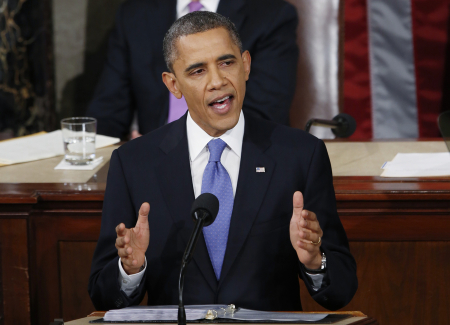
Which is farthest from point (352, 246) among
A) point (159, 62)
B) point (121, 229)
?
point (159, 62)

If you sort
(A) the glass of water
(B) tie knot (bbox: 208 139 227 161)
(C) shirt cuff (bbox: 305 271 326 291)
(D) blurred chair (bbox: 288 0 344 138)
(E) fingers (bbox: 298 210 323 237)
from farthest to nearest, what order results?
(D) blurred chair (bbox: 288 0 344 138) < (A) the glass of water < (B) tie knot (bbox: 208 139 227 161) < (C) shirt cuff (bbox: 305 271 326 291) < (E) fingers (bbox: 298 210 323 237)

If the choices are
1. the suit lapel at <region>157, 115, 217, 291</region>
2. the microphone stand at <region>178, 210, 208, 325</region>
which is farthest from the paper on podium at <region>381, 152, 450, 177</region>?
the microphone stand at <region>178, 210, 208, 325</region>

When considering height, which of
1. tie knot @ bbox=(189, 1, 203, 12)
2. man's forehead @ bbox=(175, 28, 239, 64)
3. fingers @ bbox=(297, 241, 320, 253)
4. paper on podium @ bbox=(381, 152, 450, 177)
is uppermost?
tie knot @ bbox=(189, 1, 203, 12)

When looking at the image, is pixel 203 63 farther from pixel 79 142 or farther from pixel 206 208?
pixel 79 142

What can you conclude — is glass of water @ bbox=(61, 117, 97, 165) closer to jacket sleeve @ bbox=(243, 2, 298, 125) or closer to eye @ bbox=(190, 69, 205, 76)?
eye @ bbox=(190, 69, 205, 76)

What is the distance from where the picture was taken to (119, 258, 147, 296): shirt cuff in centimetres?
128

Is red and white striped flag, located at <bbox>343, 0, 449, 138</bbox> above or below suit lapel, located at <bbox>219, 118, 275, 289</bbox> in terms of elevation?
above

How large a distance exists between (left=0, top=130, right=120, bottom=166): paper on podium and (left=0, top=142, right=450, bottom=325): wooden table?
309 mm

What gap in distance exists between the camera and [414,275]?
1.63m

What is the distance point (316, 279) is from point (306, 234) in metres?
0.19

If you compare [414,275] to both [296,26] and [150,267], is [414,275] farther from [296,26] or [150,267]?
[296,26]

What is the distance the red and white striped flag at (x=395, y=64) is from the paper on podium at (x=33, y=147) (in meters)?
1.52

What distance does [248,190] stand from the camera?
1.36 metres

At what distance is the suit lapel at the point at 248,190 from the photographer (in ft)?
4.35
